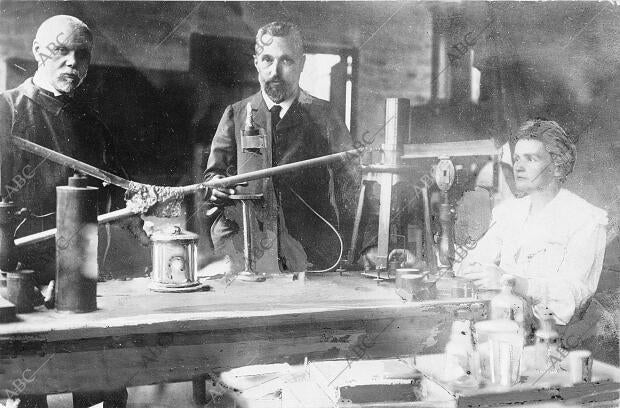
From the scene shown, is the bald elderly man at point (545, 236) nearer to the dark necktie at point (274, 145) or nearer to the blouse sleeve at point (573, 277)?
the blouse sleeve at point (573, 277)

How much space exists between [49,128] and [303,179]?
1121 millimetres

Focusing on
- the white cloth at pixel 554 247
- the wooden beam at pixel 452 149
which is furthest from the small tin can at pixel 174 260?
the white cloth at pixel 554 247

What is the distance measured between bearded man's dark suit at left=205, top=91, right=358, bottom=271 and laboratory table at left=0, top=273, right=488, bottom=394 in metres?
0.16

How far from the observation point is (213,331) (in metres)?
2.47

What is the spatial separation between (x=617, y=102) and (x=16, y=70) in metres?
2.92

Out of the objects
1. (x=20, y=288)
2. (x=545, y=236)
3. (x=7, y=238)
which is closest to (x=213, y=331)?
(x=20, y=288)

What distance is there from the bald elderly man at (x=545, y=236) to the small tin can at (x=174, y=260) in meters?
1.42

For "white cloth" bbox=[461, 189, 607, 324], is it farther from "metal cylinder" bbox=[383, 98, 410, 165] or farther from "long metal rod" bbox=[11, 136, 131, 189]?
"long metal rod" bbox=[11, 136, 131, 189]

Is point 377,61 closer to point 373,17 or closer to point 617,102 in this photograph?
point 373,17

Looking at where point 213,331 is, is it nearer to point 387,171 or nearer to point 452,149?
point 387,171

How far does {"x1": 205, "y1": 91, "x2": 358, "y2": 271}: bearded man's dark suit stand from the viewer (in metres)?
2.74

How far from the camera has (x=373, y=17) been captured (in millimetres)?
2926

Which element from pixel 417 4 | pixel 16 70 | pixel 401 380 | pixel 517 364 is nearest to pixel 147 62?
pixel 16 70

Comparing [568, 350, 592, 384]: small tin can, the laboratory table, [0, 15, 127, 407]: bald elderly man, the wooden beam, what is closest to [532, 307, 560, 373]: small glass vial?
[568, 350, 592, 384]: small tin can
